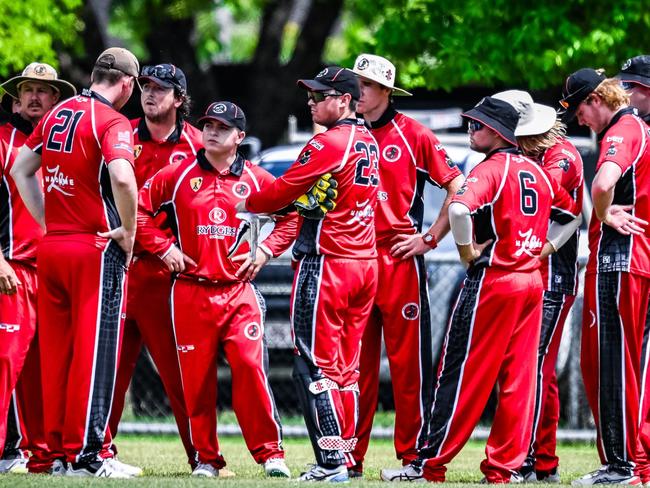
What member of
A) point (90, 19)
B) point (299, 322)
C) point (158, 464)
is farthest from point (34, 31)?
point (299, 322)

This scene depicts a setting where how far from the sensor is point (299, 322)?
811 centimetres

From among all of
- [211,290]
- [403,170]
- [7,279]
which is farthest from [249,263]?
[7,279]

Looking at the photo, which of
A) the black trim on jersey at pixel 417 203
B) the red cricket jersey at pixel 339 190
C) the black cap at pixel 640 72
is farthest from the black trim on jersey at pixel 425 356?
the black cap at pixel 640 72

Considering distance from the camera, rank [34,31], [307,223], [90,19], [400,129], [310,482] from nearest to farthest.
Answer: [310,482] → [307,223] → [400,129] → [34,31] → [90,19]

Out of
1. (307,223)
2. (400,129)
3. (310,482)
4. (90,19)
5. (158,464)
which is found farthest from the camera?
(90,19)

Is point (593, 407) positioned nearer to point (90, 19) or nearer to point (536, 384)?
point (536, 384)

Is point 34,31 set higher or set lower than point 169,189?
higher

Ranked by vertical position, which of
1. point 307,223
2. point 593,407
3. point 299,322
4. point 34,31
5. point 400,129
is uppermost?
point 34,31

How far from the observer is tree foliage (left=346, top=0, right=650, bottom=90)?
45.9ft

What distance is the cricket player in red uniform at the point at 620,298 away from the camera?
26.5ft

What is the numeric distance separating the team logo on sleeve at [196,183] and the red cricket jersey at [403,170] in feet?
3.91

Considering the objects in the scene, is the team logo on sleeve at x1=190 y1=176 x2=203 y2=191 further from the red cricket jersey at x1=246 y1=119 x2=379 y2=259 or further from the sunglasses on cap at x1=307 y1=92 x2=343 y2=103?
the sunglasses on cap at x1=307 y1=92 x2=343 y2=103

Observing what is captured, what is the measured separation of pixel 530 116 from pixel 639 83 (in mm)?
785

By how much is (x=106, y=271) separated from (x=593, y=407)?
317 centimetres
